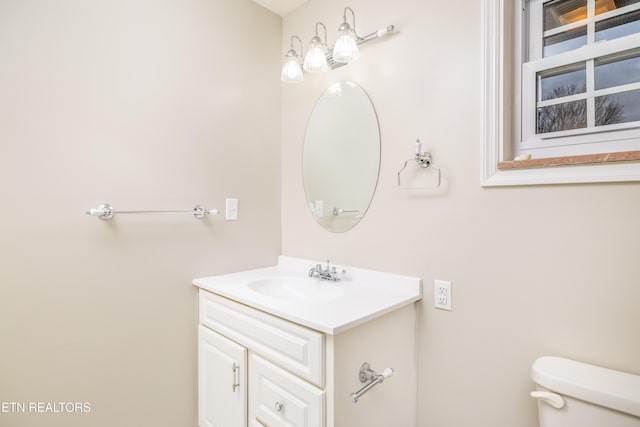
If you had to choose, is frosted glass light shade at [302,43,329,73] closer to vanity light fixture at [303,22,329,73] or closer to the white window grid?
vanity light fixture at [303,22,329,73]

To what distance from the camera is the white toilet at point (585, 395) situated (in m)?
0.79

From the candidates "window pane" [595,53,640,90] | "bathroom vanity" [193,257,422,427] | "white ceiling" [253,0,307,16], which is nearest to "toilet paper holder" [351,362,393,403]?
"bathroom vanity" [193,257,422,427]

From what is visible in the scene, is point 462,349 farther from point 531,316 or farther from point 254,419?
point 254,419

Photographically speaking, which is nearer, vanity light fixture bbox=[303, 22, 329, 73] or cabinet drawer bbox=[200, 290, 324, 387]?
cabinet drawer bbox=[200, 290, 324, 387]

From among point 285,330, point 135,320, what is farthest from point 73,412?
point 285,330

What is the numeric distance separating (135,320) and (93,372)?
0.77ft

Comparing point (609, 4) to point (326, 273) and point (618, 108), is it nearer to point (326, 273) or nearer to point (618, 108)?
point (618, 108)

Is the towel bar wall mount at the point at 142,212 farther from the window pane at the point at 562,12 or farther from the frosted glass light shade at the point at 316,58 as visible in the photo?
the window pane at the point at 562,12

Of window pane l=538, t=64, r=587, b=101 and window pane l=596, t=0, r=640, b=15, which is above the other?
window pane l=596, t=0, r=640, b=15

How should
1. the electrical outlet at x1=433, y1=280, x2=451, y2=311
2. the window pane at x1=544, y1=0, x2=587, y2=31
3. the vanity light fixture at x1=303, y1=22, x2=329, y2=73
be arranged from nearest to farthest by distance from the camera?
the window pane at x1=544, y1=0, x2=587, y2=31 → the electrical outlet at x1=433, y1=280, x2=451, y2=311 → the vanity light fixture at x1=303, y1=22, x2=329, y2=73

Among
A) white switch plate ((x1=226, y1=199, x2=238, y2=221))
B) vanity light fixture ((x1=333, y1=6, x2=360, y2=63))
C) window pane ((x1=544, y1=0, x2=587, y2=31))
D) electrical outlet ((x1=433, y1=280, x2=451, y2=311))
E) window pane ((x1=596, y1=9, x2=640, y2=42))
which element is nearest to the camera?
window pane ((x1=596, y1=9, x2=640, y2=42))

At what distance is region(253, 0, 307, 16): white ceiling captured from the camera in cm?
182

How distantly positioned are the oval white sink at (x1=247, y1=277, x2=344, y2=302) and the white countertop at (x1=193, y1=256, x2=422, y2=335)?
30mm

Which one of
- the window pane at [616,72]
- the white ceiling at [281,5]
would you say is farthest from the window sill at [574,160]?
the white ceiling at [281,5]
